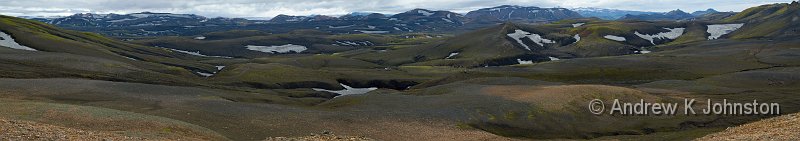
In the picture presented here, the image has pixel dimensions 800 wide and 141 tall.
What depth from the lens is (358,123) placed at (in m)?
61.4

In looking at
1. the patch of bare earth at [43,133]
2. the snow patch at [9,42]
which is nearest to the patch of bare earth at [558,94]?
the patch of bare earth at [43,133]

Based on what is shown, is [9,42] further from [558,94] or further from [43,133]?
[43,133]

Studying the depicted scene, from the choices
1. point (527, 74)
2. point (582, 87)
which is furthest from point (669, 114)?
point (527, 74)

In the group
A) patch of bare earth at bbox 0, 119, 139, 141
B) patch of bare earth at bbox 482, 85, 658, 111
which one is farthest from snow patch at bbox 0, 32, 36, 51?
patch of bare earth at bbox 0, 119, 139, 141

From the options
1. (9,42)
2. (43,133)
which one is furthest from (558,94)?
(9,42)

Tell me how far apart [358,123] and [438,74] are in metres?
105

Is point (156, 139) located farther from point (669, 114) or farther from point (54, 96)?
point (669, 114)

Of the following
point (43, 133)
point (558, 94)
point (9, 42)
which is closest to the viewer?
point (43, 133)

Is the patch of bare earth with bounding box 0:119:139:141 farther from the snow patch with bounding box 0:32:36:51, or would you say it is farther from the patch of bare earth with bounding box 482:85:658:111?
the snow patch with bounding box 0:32:36:51

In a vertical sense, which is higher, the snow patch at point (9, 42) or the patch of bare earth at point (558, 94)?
the snow patch at point (9, 42)

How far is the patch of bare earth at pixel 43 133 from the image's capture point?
3319cm

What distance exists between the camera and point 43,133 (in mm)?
35594

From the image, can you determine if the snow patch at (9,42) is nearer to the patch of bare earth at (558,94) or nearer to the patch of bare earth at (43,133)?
the patch of bare earth at (558,94)

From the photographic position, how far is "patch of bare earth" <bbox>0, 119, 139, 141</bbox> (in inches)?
1307
